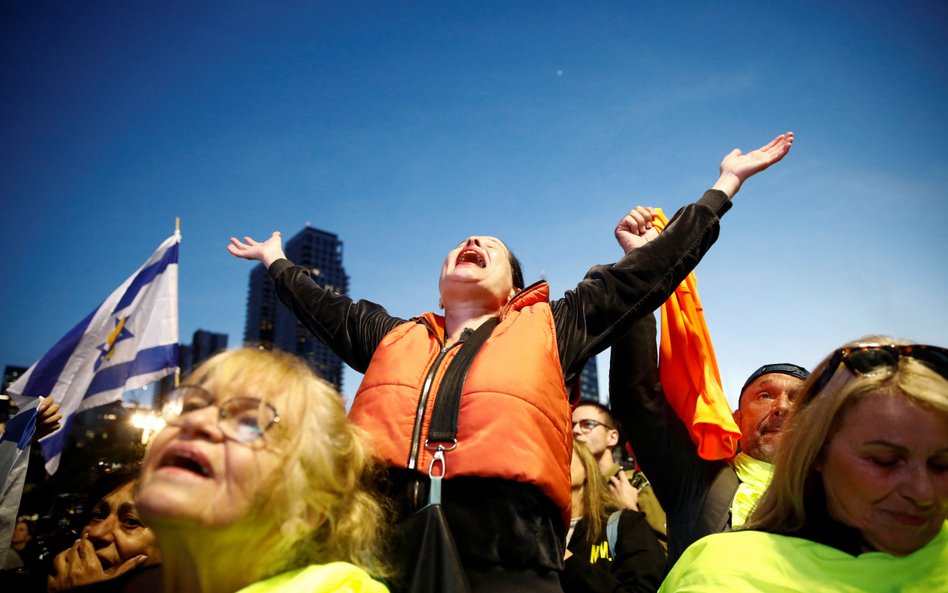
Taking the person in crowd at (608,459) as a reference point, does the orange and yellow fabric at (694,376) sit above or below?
above

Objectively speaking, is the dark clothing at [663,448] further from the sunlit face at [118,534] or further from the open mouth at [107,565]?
the open mouth at [107,565]

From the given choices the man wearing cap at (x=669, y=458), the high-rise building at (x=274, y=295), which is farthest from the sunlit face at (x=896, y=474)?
the high-rise building at (x=274, y=295)

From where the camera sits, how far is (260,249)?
3564 millimetres

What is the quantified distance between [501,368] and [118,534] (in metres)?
2.15

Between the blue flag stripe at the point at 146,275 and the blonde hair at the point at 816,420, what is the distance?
6.24 meters

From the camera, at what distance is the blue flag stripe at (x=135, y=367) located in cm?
621

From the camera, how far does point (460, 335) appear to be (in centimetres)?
262

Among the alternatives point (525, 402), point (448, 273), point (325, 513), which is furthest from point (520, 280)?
point (325, 513)

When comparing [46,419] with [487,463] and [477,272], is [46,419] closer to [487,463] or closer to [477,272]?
[477,272]

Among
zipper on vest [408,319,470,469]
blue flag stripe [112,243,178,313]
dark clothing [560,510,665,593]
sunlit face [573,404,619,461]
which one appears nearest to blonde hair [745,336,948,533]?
zipper on vest [408,319,470,469]

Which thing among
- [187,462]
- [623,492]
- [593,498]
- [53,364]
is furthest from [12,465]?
[623,492]

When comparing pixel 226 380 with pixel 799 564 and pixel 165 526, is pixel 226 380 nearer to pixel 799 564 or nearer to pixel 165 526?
pixel 165 526

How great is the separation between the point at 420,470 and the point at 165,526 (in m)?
0.78

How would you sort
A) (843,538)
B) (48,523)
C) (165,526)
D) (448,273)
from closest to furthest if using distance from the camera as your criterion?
(165,526)
(843,538)
(448,273)
(48,523)
